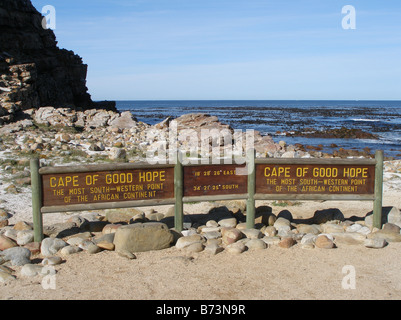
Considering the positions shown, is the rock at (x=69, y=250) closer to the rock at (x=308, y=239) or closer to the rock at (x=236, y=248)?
the rock at (x=236, y=248)

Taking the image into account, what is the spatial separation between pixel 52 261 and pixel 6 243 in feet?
4.07

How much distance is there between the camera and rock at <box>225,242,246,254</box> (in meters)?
6.98

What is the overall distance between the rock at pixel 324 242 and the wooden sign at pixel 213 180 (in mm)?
1604

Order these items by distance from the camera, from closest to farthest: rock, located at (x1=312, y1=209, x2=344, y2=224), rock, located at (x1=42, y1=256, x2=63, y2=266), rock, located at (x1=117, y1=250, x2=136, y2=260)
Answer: rock, located at (x1=42, y1=256, x2=63, y2=266) → rock, located at (x1=117, y1=250, x2=136, y2=260) → rock, located at (x1=312, y1=209, x2=344, y2=224)

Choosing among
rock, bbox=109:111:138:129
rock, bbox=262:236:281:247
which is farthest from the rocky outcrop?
rock, bbox=262:236:281:247

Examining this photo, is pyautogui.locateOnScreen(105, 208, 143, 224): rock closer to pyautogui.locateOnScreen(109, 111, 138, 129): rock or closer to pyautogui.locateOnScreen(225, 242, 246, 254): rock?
pyautogui.locateOnScreen(225, 242, 246, 254): rock

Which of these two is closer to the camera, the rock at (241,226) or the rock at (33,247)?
the rock at (33,247)

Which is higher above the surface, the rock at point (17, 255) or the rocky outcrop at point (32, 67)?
the rocky outcrop at point (32, 67)

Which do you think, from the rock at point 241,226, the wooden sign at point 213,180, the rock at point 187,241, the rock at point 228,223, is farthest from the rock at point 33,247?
→ the rock at point 241,226

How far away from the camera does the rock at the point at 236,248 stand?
6.98 m

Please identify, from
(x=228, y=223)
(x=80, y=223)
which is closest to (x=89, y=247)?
(x=80, y=223)

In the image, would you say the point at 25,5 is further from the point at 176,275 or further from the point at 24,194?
the point at 176,275

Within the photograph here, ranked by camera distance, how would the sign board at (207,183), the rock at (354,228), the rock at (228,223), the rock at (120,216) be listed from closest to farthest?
the sign board at (207,183) < the rock at (354,228) < the rock at (228,223) < the rock at (120,216)

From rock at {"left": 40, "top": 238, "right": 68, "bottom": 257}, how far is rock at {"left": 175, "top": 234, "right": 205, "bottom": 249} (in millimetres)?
1948
